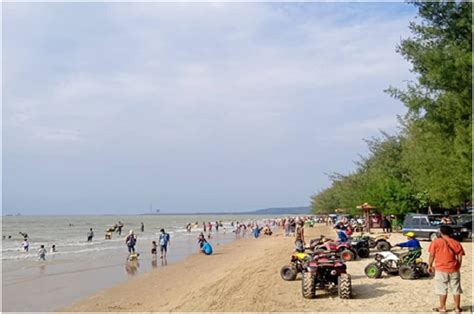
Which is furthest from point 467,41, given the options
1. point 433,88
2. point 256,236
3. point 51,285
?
point 256,236

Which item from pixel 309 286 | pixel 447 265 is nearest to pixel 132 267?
pixel 309 286

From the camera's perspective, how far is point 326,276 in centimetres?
1096

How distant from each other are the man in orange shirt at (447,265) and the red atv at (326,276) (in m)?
2.35

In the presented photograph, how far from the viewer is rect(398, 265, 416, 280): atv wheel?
12.3m

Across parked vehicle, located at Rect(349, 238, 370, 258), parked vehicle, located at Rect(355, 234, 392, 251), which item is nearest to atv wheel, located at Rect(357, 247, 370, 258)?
parked vehicle, located at Rect(349, 238, 370, 258)

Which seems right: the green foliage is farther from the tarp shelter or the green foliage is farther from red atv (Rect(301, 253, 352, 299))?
the tarp shelter

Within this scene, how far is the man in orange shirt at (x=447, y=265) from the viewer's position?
8445 millimetres

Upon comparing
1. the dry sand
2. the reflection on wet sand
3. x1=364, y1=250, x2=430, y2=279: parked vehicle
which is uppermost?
x1=364, y1=250, x2=430, y2=279: parked vehicle

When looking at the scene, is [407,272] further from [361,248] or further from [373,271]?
[361,248]

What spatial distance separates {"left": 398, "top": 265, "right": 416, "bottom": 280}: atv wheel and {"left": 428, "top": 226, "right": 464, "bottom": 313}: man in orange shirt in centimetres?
367

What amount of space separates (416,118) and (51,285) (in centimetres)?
1434

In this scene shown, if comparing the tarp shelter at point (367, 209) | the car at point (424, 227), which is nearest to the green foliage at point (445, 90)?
the car at point (424, 227)

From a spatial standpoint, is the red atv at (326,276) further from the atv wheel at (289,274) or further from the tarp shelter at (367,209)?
the tarp shelter at (367,209)

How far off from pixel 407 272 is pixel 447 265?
160 inches
